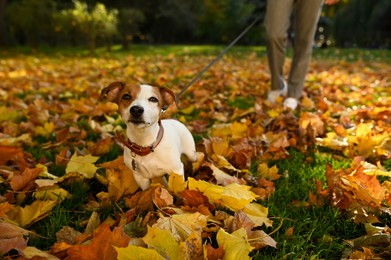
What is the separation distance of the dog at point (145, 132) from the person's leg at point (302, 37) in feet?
8.39

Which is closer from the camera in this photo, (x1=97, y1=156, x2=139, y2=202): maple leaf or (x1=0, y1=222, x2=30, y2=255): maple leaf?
(x1=0, y1=222, x2=30, y2=255): maple leaf

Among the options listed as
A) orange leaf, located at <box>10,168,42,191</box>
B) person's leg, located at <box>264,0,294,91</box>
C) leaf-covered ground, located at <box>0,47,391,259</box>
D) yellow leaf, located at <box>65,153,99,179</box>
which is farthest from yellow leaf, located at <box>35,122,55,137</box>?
person's leg, located at <box>264,0,294,91</box>

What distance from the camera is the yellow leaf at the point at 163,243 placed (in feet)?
4.27

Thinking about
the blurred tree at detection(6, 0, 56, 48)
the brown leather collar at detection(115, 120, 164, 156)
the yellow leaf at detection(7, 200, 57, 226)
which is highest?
the blurred tree at detection(6, 0, 56, 48)

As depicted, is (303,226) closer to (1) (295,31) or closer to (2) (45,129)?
(2) (45,129)

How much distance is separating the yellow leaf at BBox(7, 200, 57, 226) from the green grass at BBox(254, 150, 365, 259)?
1022 millimetres

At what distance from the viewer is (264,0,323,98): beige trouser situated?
3.89 meters

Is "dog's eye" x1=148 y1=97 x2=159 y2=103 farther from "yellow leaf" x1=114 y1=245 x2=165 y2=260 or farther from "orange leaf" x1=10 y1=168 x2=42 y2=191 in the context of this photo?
"yellow leaf" x1=114 y1=245 x2=165 y2=260

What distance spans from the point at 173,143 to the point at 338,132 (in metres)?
1.66

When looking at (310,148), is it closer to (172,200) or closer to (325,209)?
(325,209)

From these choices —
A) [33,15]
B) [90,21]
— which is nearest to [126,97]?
[90,21]

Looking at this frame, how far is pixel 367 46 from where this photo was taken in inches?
862

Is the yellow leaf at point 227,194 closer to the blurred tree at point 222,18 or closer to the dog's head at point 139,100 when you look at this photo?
the dog's head at point 139,100

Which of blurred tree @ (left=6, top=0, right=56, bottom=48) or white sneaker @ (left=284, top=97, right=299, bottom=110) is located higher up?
blurred tree @ (left=6, top=0, right=56, bottom=48)
